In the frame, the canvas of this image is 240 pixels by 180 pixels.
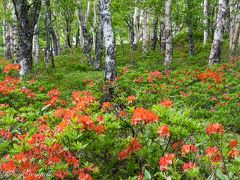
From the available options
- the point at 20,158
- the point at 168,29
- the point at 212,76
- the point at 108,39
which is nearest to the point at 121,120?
the point at 20,158

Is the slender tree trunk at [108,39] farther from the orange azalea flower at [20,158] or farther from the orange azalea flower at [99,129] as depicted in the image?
the orange azalea flower at [20,158]

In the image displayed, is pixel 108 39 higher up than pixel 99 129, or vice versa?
pixel 108 39

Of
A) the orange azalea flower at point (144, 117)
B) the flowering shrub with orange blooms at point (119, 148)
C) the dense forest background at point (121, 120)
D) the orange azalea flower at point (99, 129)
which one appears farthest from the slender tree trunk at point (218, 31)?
the orange azalea flower at point (99, 129)

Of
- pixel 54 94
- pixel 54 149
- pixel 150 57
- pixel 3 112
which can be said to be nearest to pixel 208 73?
pixel 54 94

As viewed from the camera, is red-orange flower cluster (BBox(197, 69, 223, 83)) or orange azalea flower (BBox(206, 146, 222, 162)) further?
red-orange flower cluster (BBox(197, 69, 223, 83))

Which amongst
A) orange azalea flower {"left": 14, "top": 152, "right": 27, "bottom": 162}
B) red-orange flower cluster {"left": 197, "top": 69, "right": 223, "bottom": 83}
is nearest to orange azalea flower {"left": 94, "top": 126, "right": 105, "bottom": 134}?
orange azalea flower {"left": 14, "top": 152, "right": 27, "bottom": 162}

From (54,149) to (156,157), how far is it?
4.40 feet

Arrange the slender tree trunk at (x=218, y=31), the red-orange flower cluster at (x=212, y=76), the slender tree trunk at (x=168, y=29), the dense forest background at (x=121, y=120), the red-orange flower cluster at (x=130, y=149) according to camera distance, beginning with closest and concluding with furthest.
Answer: the dense forest background at (x=121, y=120), the red-orange flower cluster at (x=130, y=149), the red-orange flower cluster at (x=212, y=76), the slender tree trunk at (x=218, y=31), the slender tree trunk at (x=168, y=29)

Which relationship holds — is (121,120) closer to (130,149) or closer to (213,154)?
(130,149)

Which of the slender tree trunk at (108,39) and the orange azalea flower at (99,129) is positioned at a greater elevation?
the slender tree trunk at (108,39)

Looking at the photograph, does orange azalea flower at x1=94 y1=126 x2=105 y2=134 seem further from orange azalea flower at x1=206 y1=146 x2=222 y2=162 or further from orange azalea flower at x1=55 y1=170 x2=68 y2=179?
orange azalea flower at x1=206 y1=146 x2=222 y2=162

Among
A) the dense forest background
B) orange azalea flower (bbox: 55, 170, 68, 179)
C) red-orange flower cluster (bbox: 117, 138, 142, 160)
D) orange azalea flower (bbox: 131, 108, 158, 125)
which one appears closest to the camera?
orange azalea flower (bbox: 55, 170, 68, 179)

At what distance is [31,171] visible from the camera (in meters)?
3.54

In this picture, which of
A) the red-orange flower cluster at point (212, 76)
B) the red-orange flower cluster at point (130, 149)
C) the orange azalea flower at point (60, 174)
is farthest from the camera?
the red-orange flower cluster at point (212, 76)
